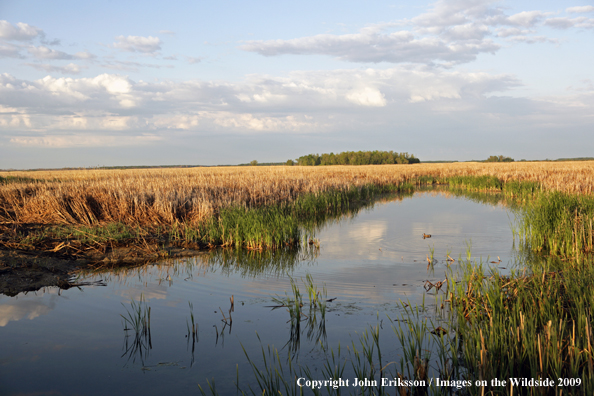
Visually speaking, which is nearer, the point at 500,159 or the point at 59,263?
the point at 59,263

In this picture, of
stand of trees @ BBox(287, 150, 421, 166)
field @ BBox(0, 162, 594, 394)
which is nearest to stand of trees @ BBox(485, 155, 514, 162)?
stand of trees @ BBox(287, 150, 421, 166)

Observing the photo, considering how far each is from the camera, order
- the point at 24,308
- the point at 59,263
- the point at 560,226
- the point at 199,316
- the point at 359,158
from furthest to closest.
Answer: the point at 359,158, the point at 560,226, the point at 59,263, the point at 24,308, the point at 199,316

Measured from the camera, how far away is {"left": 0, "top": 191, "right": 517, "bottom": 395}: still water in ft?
12.7

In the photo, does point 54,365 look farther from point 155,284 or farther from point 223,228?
point 223,228

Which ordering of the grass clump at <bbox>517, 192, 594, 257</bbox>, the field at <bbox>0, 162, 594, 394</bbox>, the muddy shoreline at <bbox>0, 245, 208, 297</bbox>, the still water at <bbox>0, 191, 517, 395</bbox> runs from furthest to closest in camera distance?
the grass clump at <bbox>517, 192, 594, 257</bbox> → the muddy shoreline at <bbox>0, 245, 208, 297</bbox> → the still water at <bbox>0, 191, 517, 395</bbox> → the field at <bbox>0, 162, 594, 394</bbox>

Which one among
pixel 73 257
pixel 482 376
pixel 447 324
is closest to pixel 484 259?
pixel 447 324

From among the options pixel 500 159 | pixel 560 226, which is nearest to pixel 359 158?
pixel 500 159

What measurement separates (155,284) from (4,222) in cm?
671

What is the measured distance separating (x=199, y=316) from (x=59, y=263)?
440 cm

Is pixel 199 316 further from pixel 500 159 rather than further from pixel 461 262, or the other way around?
pixel 500 159

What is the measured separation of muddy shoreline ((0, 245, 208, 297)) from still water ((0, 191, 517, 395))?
40 cm

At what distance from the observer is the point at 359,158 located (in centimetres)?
10281

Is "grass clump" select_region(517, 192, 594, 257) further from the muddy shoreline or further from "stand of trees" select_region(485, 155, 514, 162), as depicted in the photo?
"stand of trees" select_region(485, 155, 514, 162)

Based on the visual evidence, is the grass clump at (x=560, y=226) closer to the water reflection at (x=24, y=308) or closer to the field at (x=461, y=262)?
the field at (x=461, y=262)
